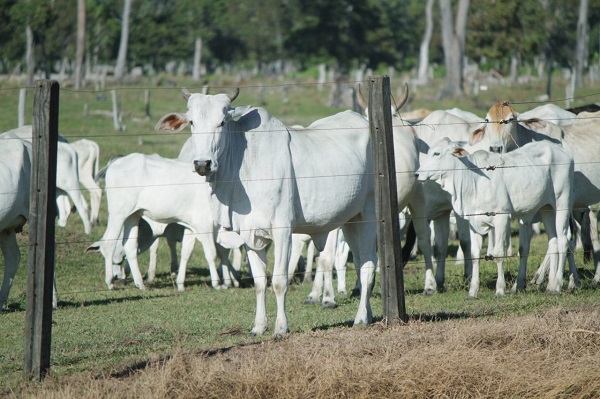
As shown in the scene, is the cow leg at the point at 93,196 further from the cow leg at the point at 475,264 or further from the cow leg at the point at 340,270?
the cow leg at the point at 475,264

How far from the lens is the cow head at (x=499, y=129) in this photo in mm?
14445

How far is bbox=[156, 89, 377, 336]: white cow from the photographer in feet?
29.7

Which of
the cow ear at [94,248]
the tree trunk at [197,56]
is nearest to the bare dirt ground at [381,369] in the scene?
the cow ear at [94,248]

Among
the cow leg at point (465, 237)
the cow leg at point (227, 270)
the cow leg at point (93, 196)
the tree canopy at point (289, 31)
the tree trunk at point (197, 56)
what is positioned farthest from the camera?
the tree trunk at point (197, 56)

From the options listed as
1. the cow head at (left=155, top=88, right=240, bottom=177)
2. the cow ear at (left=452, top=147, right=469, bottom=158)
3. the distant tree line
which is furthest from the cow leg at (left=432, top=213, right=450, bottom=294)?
the distant tree line

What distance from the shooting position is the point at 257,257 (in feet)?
30.8

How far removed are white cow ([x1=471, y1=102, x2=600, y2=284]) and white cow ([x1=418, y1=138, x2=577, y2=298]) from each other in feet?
2.83

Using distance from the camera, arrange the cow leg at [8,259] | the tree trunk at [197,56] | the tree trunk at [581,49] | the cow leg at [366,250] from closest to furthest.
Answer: the cow leg at [366,250], the cow leg at [8,259], the tree trunk at [581,49], the tree trunk at [197,56]

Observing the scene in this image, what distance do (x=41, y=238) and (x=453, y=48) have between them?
44.4m

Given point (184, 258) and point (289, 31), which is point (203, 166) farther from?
point (289, 31)

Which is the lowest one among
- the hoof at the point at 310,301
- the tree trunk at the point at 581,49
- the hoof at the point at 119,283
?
the hoof at the point at 119,283

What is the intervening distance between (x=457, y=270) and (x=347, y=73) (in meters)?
64.5

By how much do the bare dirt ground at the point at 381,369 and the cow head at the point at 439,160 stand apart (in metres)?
4.17

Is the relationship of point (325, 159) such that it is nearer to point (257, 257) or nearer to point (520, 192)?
point (257, 257)
